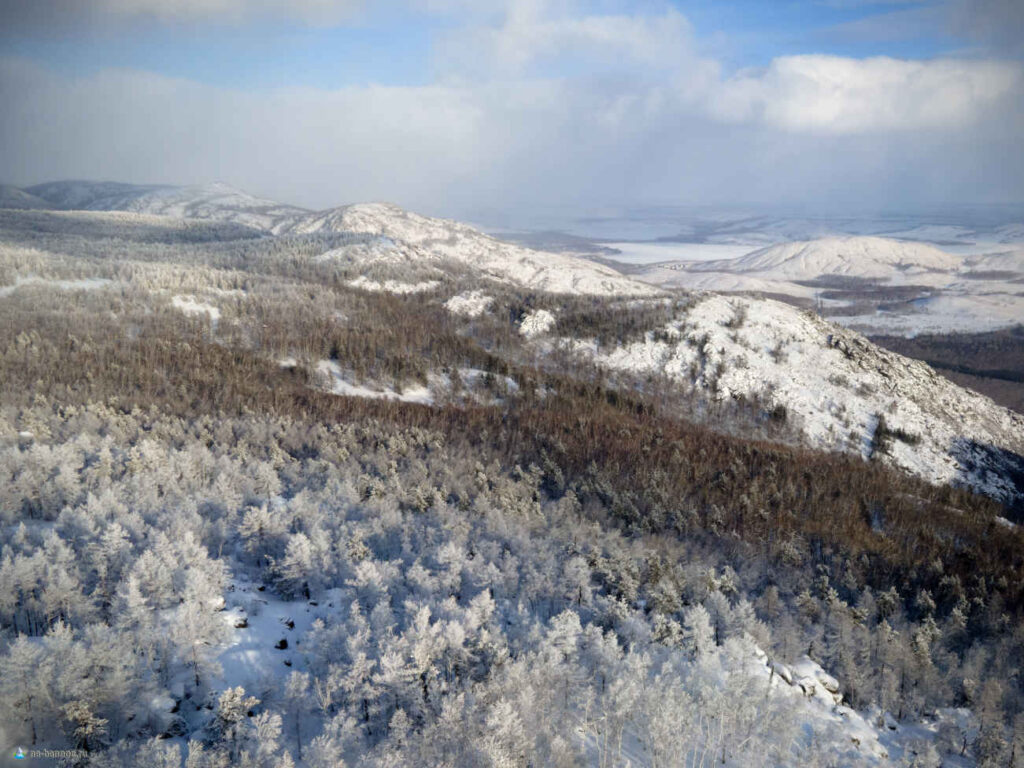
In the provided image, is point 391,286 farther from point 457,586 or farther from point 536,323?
point 457,586

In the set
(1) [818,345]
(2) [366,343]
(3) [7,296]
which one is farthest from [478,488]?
(3) [7,296]

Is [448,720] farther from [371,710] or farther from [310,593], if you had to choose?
[310,593]

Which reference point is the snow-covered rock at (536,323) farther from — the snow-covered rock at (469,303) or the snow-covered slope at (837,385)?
the snow-covered rock at (469,303)

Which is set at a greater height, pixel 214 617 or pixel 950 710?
pixel 214 617

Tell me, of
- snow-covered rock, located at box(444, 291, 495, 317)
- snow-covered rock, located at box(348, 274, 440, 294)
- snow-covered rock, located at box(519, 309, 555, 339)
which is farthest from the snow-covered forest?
snow-covered rock, located at box(348, 274, 440, 294)

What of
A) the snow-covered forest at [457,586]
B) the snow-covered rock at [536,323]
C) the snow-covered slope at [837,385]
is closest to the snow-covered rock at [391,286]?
the snow-covered rock at [536,323]

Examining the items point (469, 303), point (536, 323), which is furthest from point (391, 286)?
point (536, 323)
